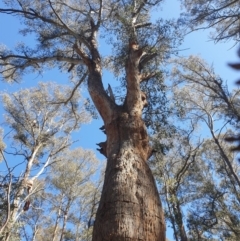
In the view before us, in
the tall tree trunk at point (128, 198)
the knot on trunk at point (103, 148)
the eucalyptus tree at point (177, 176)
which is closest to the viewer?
the tall tree trunk at point (128, 198)

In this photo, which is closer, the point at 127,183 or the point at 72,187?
the point at 127,183

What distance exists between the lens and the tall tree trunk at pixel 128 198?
227 cm

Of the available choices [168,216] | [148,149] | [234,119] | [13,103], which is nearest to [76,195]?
[13,103]

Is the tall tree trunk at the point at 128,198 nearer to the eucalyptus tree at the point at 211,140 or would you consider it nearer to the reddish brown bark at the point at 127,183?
the reddish brown bark at the point at 127,183

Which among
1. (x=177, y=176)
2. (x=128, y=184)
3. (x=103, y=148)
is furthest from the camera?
(x=177, y=176)

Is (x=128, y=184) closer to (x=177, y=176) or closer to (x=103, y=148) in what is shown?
(x=103, y=148)

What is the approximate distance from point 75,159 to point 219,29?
11.0 m

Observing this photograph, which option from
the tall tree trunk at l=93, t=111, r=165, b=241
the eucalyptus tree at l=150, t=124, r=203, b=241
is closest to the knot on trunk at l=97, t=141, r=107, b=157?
the tall tree trunk at l=93, t=111, r=165, b=241

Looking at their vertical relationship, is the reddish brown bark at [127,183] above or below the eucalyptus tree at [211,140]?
below

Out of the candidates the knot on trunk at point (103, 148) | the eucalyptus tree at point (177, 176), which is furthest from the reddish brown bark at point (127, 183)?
the eucalyptus tree at point (177, 176)

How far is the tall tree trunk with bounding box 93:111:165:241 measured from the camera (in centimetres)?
227

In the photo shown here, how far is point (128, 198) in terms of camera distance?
2518mm

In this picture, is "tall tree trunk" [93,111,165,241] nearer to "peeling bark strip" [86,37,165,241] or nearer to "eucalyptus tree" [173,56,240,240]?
"peeling bark strip" [86,37,165,241]

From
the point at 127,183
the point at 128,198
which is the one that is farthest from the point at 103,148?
the point at 128,198
